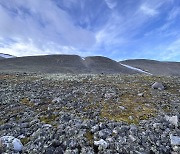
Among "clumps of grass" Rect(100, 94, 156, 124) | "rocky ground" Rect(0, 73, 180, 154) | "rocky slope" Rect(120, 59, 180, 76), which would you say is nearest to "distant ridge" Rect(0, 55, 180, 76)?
"rocky slope" Rect(120, 59, 180, 76)

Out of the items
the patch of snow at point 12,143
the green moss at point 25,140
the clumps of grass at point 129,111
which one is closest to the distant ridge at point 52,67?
the clumps of grass at point 129,111

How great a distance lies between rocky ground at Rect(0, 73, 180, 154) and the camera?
561 cm

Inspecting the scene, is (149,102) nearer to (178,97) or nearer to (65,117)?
(178,97)

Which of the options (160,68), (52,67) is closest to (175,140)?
(52,67)

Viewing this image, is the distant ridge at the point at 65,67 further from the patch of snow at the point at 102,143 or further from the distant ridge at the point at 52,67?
the patch of snow at the point at 102,143

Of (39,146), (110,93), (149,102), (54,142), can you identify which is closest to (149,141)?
(54,142)

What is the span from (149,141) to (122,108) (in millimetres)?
3332

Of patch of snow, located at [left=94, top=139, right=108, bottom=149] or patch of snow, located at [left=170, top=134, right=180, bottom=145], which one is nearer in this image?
patch of snow, located at [left=94, top=139, right=108, bottom=149]

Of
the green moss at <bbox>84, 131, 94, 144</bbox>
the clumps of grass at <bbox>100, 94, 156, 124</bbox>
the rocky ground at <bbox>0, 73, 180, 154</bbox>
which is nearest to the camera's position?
the rocky ground at <bbox>0, 73, 180, 154</bbox>

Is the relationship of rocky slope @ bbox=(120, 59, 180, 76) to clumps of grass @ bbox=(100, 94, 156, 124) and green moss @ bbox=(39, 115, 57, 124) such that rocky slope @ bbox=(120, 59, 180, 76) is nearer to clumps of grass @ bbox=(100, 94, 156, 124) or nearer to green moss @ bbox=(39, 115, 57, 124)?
clumps of grass @ bbox=(100, 94, 156, 124)

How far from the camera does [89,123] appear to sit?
7105 millimetres

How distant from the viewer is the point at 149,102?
34.4ft

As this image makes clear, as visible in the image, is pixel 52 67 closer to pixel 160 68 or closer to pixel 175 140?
pixel 175 140

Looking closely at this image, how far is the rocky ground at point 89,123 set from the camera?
5.61 meters
